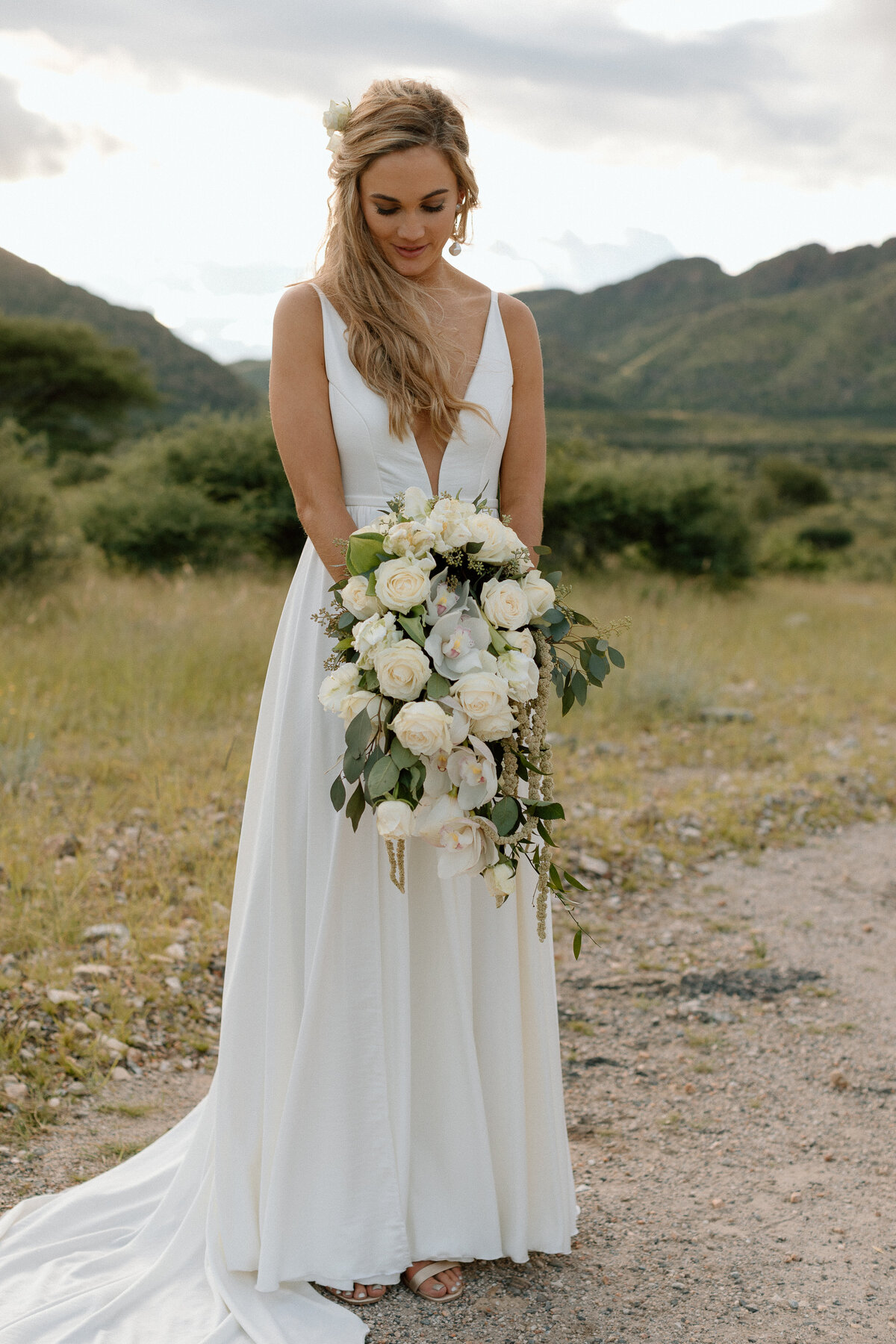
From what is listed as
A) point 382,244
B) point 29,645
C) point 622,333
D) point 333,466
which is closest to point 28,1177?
point 333,466

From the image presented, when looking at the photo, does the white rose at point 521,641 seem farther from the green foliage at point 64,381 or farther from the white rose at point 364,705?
the green foliage at point 64,381

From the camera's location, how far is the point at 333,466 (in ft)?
7.20

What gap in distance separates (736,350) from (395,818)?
81.7 m

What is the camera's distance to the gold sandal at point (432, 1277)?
2.25m

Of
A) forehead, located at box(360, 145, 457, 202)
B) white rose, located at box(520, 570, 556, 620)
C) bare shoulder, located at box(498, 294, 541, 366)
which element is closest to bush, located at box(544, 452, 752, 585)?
bare shoulder, located at box(498, 294, 541, 366)

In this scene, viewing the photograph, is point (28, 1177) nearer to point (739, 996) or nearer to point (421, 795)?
point (421, 795)

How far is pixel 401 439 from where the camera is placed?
2.19m

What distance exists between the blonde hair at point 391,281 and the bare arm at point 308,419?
9 centimetres

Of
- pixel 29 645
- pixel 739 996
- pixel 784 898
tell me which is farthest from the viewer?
pixel 29 645

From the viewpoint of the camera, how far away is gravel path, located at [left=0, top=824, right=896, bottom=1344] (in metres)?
2.28

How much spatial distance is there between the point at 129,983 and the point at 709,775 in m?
3.95

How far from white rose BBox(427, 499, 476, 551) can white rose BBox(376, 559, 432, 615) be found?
7cm

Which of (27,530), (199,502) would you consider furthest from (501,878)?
(199,502)

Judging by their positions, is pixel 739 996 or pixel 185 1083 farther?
pixel 739 996
